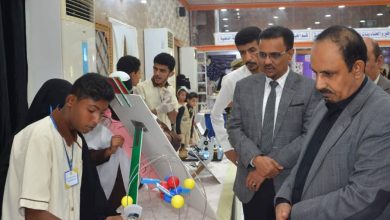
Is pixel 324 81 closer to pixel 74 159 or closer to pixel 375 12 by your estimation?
pixel 74 159

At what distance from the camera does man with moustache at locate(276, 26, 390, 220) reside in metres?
1.17

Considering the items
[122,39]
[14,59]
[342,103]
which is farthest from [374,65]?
[122,39]

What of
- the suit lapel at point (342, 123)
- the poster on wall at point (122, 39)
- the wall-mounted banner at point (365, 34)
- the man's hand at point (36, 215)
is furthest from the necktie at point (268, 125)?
the wall-mounted banner at point (365, 34)

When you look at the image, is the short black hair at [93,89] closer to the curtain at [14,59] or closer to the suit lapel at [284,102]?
the suit lapel at [284,102]

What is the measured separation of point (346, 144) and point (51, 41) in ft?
7.20

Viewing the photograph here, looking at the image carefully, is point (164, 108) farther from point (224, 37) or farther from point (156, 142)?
point (224, 37)

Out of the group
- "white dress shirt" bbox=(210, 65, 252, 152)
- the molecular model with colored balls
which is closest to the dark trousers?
the molecular model with colored balls

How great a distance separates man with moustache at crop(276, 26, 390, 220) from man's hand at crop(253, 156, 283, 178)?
42 cm

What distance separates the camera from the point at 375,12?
36.8ft

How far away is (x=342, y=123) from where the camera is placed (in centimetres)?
127

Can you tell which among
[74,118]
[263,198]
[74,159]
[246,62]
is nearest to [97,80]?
[74,118]

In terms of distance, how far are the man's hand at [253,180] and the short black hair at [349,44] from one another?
0.77 metres

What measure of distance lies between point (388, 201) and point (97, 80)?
3.35 ft

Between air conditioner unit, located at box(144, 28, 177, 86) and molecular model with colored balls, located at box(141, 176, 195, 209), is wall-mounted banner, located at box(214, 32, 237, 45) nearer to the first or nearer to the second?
air conditioner unit, located at box(144, 28, 177, 86)
